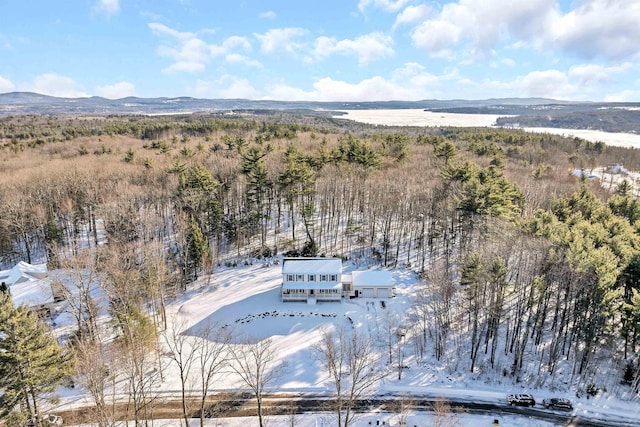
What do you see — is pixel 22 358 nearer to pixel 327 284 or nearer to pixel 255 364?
pixel 255 364

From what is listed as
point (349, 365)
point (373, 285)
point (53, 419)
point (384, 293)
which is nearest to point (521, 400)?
point (349, 365)

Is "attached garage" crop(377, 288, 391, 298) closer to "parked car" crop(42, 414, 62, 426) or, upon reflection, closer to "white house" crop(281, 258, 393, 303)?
"white house" crop(281, 258, 393, 303)

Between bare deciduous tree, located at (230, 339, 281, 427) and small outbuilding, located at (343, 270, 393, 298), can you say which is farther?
small outbuilding, located at (343, 270, 393, 298)

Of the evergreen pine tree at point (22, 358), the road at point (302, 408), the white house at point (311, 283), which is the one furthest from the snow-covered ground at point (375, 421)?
the white house at point (311, 283)

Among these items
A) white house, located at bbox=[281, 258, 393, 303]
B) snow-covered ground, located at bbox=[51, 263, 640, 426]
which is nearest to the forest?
snow-covered ground, located at bbox=[51, 263, 640, 426]

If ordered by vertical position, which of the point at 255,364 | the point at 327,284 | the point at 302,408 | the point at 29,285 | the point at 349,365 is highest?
the point at 29,285

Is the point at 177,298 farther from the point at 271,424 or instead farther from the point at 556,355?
the point at 556,355
